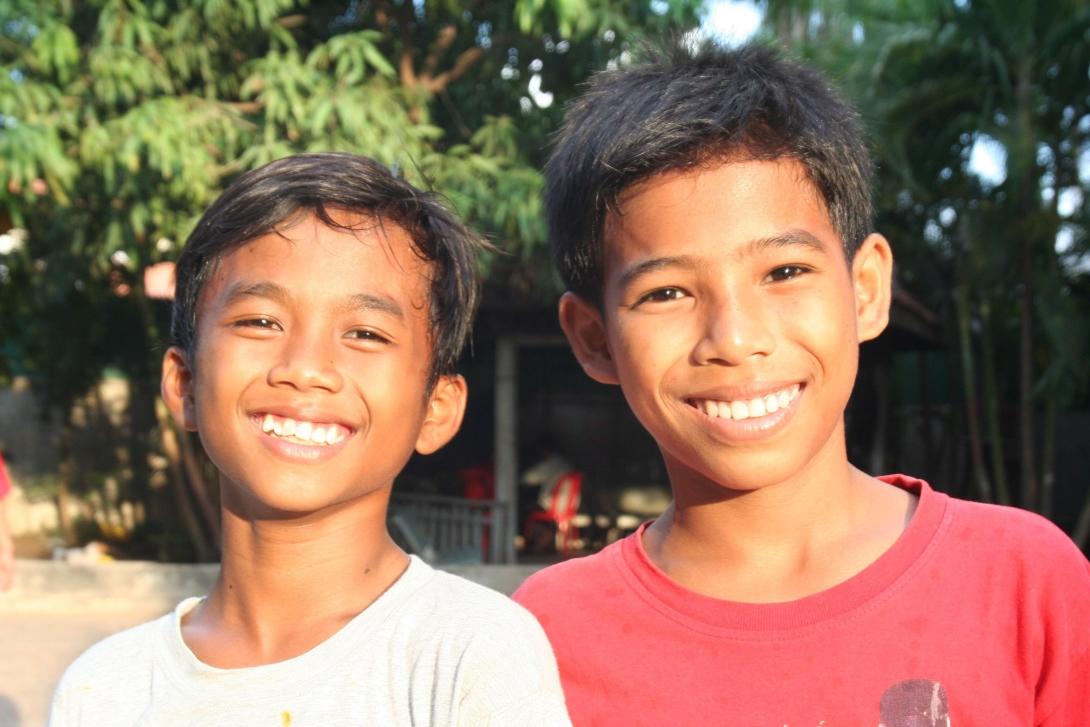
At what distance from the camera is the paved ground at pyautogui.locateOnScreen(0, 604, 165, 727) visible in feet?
18.8

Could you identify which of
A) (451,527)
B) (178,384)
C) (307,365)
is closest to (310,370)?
(307,365)

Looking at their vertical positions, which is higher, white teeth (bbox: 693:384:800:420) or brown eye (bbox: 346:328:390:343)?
brown eye (bbox: 346:328:390:343)

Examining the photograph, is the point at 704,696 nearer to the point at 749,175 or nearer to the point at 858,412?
the point at 749,175

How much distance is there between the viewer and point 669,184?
1.67 m

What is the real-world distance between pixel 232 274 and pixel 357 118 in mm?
3786

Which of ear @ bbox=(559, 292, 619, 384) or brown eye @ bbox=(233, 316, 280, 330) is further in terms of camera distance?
ear @ bbox=(559, 292, 619, 384)

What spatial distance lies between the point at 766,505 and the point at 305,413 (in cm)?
69

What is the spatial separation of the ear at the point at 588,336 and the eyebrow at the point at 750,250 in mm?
172

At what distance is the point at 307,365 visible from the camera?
1.58m

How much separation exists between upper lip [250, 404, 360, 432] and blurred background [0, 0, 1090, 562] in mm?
790

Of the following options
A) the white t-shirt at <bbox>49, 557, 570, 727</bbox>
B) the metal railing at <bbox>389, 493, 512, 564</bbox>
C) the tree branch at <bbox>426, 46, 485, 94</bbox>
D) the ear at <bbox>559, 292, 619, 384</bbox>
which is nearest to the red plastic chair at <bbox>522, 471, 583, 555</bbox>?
the metal railing at <bbox>389, 493, 512, 564</bbox>

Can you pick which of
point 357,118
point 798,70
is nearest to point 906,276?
Answer: point 357,118

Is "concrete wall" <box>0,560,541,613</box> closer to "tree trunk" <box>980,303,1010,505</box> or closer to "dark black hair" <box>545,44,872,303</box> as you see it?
"tree trunk" <box>980,303,1010,505</box>

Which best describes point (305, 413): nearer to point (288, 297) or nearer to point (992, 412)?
point (288, 297)
